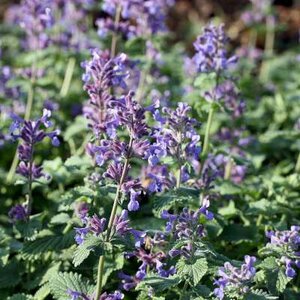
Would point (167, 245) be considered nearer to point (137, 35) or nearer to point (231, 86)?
point (231, 86)

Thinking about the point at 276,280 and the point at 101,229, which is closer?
the point at 101,229

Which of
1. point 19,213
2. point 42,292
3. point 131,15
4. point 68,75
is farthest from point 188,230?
point 68,75

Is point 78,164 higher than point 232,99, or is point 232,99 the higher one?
point 232,99

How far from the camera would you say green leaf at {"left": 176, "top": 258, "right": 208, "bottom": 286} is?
3.60 meters

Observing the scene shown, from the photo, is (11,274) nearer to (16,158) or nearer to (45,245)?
(45,245)

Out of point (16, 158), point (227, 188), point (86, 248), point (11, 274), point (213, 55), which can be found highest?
point (213, 55)

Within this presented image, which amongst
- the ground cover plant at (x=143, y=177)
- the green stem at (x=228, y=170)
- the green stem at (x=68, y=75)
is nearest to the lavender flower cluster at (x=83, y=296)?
the ground cover plant at (x=143, y=177)

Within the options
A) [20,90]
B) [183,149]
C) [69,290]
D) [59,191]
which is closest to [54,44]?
[20,90]

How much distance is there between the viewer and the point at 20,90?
7160 millimetres

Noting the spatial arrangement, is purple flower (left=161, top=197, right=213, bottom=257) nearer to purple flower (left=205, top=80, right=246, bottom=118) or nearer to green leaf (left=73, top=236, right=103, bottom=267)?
green leaf (left=73, top=236, right=103, bottom=267)

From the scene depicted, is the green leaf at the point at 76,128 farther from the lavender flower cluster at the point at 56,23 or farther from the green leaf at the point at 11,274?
the green leaf at the point at 11,274

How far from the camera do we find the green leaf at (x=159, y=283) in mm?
3684

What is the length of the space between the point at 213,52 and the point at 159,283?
222 cm

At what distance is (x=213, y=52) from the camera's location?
527cm
